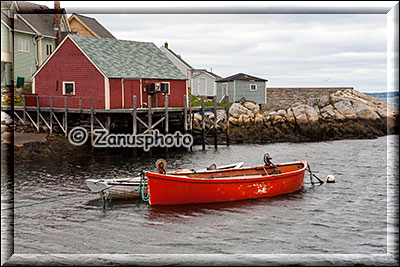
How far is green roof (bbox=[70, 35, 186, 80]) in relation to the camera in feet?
103

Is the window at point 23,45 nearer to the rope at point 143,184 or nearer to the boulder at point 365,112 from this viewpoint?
the rope at point 143,184

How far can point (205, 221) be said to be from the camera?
15.4 m

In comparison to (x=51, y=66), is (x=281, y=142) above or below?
below

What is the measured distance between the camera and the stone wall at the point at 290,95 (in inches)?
2062

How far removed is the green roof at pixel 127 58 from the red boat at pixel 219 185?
1412 cm

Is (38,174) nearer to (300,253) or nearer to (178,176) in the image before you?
(178,176)

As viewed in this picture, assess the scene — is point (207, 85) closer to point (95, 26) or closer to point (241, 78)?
point (241, 78)

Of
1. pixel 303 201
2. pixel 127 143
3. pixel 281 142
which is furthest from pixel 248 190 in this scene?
pixel 281 142

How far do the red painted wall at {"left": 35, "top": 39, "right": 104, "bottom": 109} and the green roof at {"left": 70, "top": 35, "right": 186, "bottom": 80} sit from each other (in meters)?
0.58

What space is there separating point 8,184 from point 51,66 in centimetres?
1250

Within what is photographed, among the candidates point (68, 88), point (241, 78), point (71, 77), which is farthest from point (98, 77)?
point (241, 78)

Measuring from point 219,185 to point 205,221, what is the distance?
7.81 feet

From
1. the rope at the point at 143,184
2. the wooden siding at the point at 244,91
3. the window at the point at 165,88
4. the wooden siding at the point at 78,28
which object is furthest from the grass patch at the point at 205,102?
the rope at the point at 143,184

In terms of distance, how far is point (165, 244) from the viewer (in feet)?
42.4
